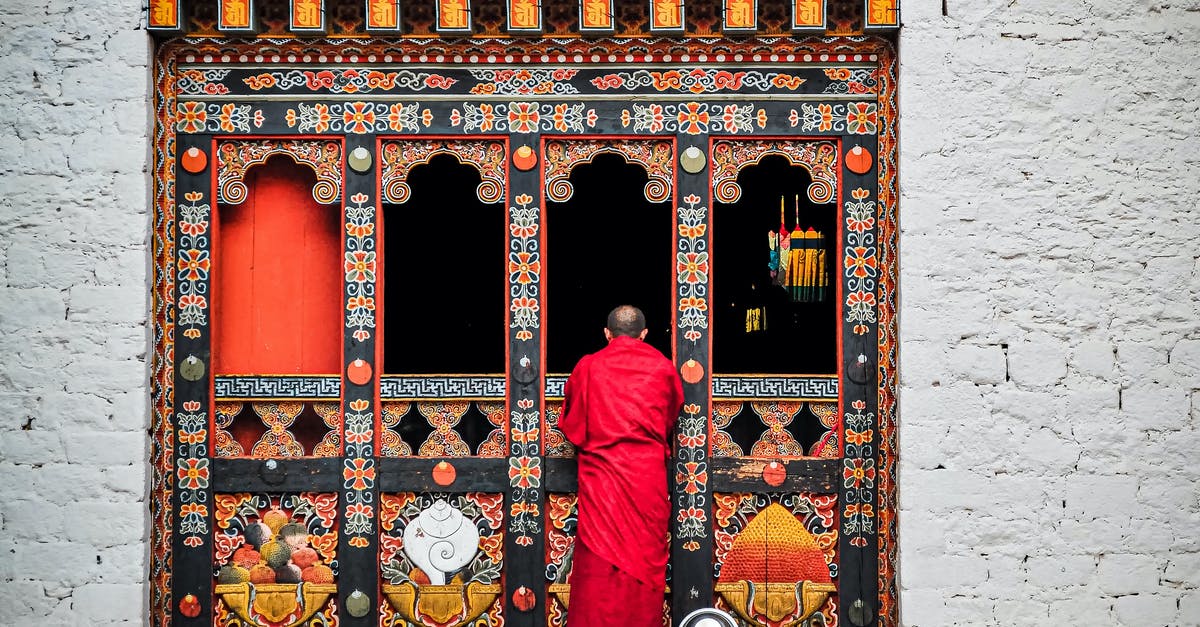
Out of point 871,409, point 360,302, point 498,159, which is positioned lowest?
point 871,409

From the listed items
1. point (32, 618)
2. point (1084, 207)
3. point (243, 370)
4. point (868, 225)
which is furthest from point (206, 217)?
point (1084, 207)

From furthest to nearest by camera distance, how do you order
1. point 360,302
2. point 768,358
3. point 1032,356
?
point 768,358, point 360,302, point 1032,356

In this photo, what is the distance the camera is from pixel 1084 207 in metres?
4.47

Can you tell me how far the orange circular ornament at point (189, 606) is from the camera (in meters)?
4.73

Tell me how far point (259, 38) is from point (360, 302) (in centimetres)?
125

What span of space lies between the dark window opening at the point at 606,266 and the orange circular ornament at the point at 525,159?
44.6 inches

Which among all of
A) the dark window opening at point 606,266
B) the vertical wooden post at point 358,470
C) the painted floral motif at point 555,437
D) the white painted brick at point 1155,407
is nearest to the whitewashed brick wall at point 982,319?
the white painted brick at point 1155,407

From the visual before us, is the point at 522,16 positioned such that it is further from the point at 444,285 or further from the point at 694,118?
the point at 444,285

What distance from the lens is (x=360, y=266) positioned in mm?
4770

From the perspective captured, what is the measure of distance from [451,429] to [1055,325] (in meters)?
2.63

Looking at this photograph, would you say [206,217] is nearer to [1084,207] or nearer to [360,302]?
[360,302]

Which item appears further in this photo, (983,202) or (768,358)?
(768,358)

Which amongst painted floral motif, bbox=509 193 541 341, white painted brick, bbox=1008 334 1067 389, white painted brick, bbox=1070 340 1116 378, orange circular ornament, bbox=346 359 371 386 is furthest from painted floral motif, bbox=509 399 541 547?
white painted brick, bbox=1070 340 1116 378

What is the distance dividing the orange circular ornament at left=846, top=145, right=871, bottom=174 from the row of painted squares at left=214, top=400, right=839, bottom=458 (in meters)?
1.05
